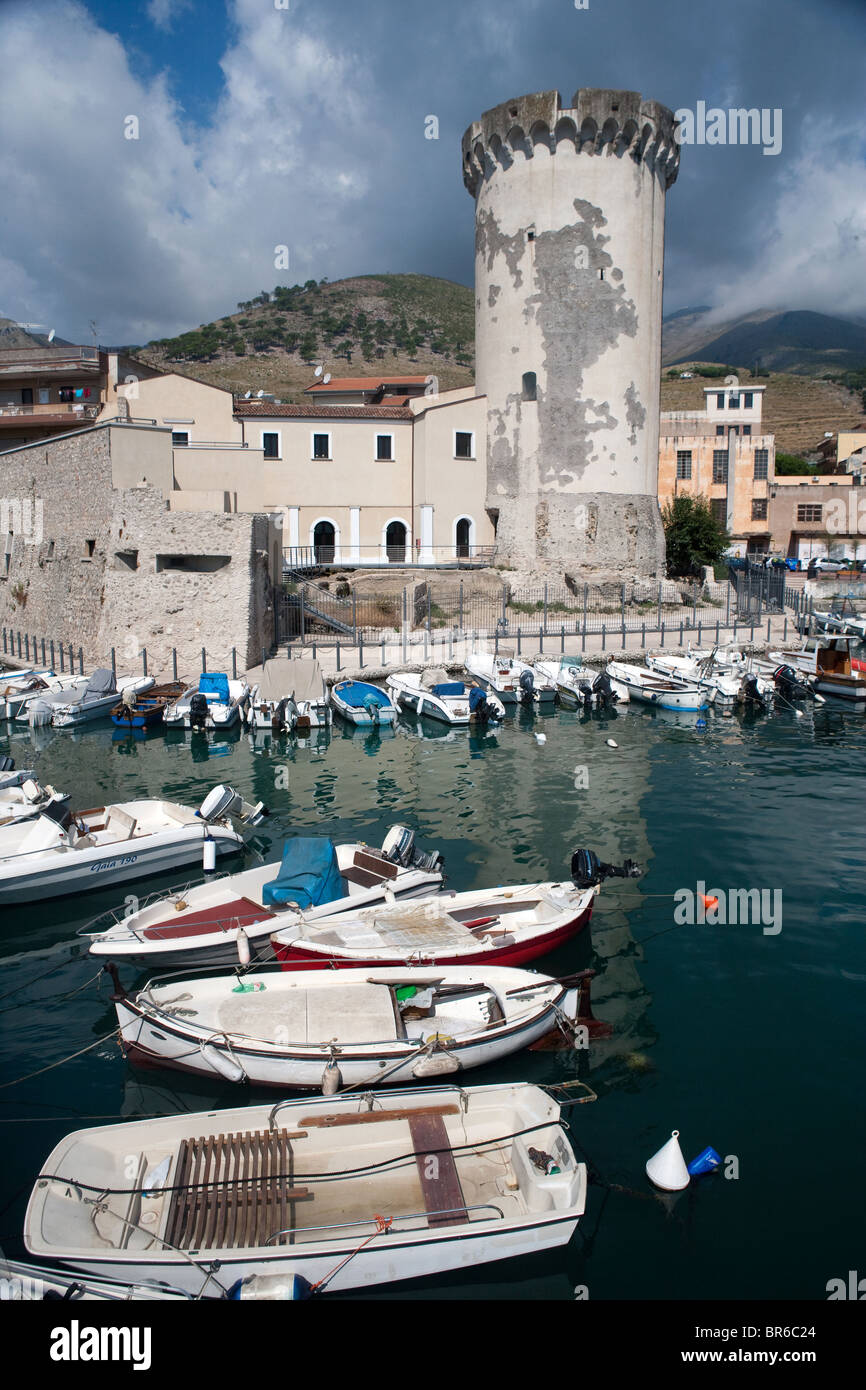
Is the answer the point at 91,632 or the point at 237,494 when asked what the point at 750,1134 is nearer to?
the point at 91,632

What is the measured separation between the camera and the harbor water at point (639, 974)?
21.8 ft

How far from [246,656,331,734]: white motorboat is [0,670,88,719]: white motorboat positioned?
4806 mm

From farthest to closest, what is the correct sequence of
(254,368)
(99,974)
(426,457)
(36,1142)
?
(254,368)
(426,457)
(99,974)
(36,1142)

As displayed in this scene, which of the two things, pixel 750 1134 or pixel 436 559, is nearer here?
pixel 750 1134

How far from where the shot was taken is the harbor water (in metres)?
6.63

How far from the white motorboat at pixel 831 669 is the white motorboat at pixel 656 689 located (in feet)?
10.7

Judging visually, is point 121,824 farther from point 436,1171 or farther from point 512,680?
point 512,680

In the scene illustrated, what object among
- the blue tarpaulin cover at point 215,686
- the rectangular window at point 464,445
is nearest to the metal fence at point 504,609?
the blue tarpaulin cover at point 215,686

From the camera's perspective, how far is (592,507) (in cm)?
3762

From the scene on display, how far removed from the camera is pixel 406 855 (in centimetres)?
1217

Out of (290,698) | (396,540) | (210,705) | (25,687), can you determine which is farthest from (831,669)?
(25,687)

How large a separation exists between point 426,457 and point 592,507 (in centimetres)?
699

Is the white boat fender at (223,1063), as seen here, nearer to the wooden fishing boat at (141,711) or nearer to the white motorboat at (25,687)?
the wooden fishing boat at (141,711)

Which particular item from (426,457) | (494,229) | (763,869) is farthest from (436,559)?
(763,869)
